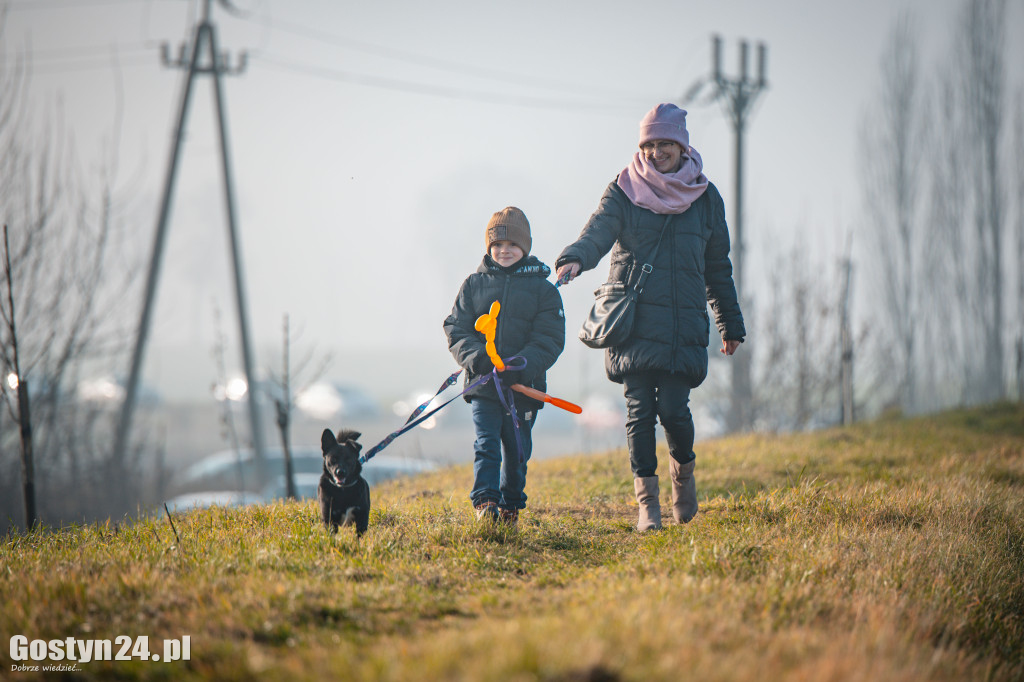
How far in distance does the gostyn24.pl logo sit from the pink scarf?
3.13 meters

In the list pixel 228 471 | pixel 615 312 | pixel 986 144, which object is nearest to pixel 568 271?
pixel 615 312

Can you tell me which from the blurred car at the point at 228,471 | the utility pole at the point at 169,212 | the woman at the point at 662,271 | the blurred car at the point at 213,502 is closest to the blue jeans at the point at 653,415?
the woman at the point at 662,271

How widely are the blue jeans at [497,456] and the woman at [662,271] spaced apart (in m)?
0.68

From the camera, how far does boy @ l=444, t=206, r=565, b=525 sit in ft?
13.9

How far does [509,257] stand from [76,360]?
9.21 meters

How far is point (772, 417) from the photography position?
635 inches

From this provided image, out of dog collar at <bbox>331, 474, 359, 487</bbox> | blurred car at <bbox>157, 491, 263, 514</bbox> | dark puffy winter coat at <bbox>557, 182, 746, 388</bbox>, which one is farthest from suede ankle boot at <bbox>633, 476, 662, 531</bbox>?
blurred car at <bbox>157, 491, 263, 514</bbox>

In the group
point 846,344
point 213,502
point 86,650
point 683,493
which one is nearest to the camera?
point 86,650

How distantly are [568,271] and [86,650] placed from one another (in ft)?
8.96

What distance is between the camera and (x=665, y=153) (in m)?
4.25

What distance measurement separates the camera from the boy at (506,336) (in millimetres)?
4234

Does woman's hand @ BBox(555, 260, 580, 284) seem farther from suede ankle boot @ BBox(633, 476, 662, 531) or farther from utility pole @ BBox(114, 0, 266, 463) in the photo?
utility pole @ BBox(114, 0, 266, 463)

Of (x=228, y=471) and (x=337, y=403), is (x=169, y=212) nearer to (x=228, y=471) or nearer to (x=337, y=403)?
(x=228, y=471)

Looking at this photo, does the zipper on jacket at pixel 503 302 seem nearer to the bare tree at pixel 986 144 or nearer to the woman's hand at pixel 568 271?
the woman's hand at pixel 568 271
